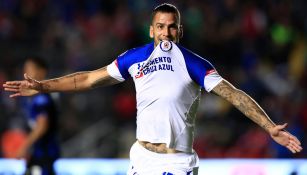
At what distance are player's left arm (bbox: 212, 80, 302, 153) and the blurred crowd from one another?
Result: 6.93 meters

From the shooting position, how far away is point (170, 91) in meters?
5.73

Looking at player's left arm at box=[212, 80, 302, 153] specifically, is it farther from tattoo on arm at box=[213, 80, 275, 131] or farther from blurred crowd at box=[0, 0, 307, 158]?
blurred crowd at box=[0, 0, 307, 158]

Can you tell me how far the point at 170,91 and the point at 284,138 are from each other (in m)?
0.86

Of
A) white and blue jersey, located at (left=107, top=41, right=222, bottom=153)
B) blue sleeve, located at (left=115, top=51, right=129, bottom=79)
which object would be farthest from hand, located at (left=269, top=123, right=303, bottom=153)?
blue sleeve, located at (left=115, top=51, right=129, bottom=79)

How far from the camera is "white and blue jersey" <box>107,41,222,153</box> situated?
5730mm

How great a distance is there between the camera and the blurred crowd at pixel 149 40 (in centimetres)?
1321

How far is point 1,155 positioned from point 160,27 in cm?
792

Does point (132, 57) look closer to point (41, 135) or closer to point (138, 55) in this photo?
point (138, 55)

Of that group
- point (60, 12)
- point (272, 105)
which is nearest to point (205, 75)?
point (272, 105)

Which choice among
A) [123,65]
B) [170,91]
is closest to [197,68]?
[170,91]

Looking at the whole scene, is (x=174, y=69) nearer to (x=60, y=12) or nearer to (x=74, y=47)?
(x=74, y=47)

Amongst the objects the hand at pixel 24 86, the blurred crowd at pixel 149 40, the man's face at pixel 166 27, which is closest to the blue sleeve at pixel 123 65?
the man's face at pixel 166 27

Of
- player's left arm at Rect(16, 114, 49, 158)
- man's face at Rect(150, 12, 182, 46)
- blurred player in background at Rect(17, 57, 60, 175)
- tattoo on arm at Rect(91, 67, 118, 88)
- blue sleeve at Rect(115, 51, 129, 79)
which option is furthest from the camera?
blurred player in background at Rect(17, 57, 60, 175)

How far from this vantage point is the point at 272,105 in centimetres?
1323
